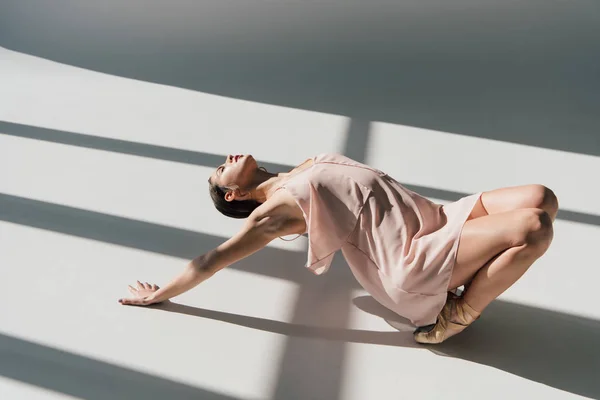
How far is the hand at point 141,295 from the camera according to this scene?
126 inches

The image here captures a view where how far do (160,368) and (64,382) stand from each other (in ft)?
1.11

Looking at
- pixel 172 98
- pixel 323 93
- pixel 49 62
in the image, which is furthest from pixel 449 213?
pixel 49 62

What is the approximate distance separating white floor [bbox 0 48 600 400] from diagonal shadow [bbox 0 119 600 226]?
0.01 metres

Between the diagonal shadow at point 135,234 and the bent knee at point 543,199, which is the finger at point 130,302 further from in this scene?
the bent knee at point 543,199

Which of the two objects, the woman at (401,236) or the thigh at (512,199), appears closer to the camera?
the woman at (401,236)

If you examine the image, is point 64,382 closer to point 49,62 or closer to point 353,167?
point 353,167

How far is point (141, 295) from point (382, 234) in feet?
3.45

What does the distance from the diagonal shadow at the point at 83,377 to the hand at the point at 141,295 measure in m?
0.34

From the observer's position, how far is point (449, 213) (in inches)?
119

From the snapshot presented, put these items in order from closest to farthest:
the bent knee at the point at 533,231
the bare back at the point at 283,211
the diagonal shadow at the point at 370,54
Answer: the bent knee at the point at 533,231, the bare back at the point at 283,211, the diagonal shadow at the point at 370,54

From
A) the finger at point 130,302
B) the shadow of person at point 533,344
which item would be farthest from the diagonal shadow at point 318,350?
the finger at point 130,302

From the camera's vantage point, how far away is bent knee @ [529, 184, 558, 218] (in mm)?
2904

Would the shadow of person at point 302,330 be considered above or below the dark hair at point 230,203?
below

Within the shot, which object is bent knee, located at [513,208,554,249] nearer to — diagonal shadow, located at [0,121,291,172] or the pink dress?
the pink dress
